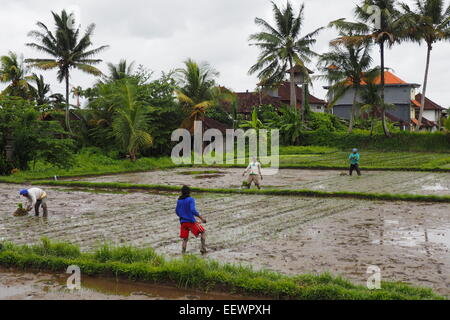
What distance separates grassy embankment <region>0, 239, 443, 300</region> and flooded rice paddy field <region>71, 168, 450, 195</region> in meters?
10.3

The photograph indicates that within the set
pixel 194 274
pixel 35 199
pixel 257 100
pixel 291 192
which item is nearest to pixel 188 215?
pixel 194 274

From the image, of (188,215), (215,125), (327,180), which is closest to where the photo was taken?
(188,215)

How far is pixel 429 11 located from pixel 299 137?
12633 mm

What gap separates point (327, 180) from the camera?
771 inches

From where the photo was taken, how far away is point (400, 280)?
6539 mm

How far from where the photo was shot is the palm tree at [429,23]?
1292 inches

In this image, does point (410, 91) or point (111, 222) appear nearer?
point (111, 222)

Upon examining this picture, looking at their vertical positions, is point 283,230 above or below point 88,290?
above

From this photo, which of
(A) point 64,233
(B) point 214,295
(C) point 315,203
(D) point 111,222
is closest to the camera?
(B) point 214,295

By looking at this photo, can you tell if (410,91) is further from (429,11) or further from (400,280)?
(400,280)

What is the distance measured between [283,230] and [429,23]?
92.4 ft

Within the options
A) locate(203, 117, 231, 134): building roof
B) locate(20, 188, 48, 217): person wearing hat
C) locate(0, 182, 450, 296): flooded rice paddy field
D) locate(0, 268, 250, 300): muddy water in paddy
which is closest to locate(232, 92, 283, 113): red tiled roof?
locate(203, 117, 231, 134): building roof

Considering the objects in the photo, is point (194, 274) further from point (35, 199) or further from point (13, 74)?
point (13, 74)

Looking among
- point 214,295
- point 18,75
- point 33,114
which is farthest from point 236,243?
point 18,75
